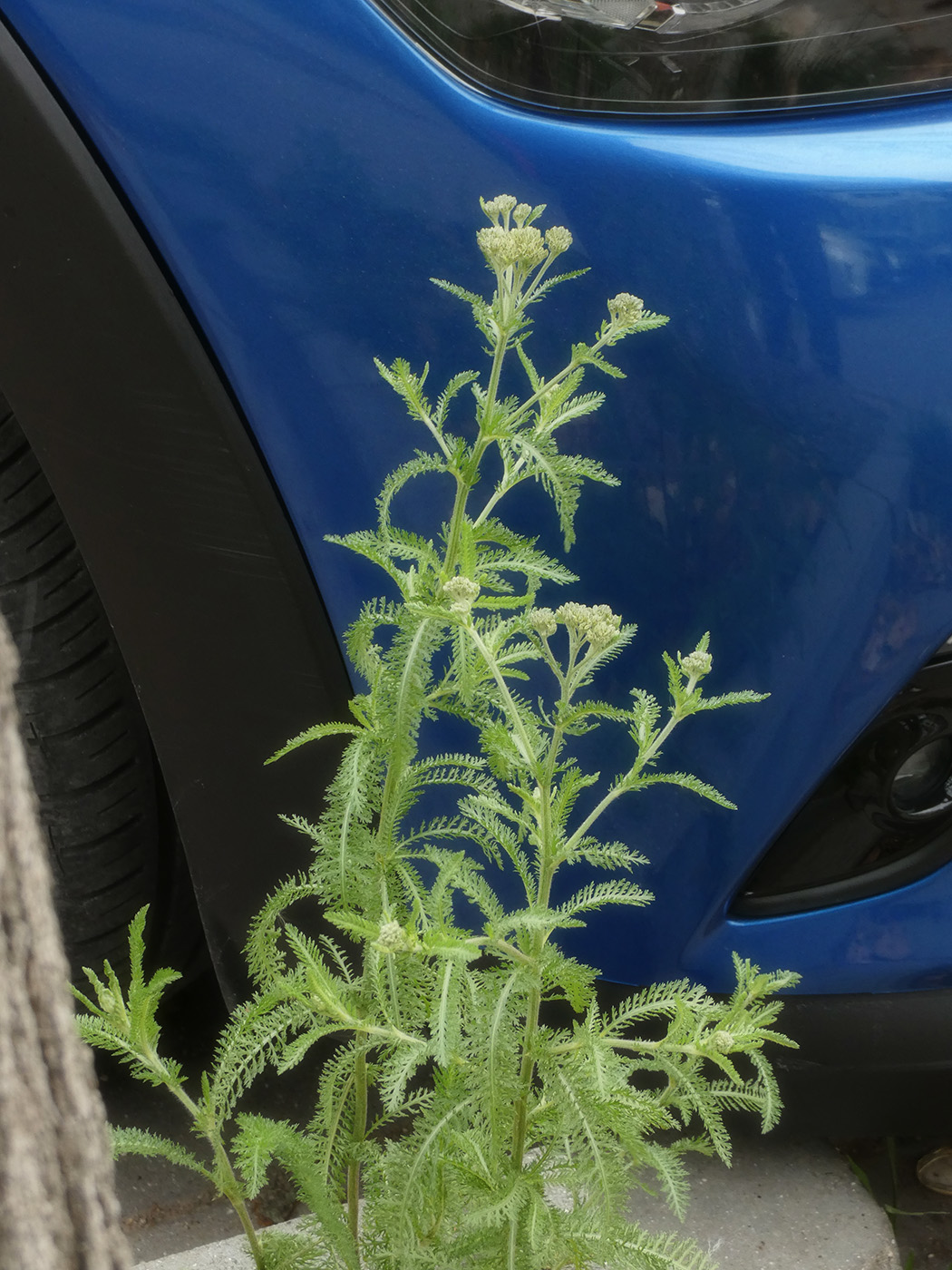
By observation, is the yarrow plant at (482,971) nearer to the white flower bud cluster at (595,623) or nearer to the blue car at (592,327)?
the white flower bud cluster at (595,623)

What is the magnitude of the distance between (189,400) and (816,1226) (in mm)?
1462

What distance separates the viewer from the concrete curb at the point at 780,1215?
5.89ft

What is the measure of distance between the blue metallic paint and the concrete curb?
846 mm

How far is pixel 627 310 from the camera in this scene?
1.15 metres

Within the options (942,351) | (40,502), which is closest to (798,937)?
(942,351)

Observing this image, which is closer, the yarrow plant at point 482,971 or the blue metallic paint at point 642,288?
the yarrow plant at point 482,971

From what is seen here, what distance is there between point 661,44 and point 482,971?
0.97m

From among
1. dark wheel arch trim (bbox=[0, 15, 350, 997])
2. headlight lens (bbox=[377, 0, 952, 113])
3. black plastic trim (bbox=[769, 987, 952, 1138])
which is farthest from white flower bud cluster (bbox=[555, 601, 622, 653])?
black plastic trim (bbox=[769, 987, 952, 1138])

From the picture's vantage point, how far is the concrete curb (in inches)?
70.6

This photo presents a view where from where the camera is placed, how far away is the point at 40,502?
63.2 inches

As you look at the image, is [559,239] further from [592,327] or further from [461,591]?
[461,591]

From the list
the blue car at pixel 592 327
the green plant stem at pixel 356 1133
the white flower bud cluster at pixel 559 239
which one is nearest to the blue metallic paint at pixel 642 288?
the blue car at pixel 592 327

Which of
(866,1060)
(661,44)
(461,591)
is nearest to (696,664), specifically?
(461,591)

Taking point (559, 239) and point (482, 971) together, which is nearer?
point (559, 239)
